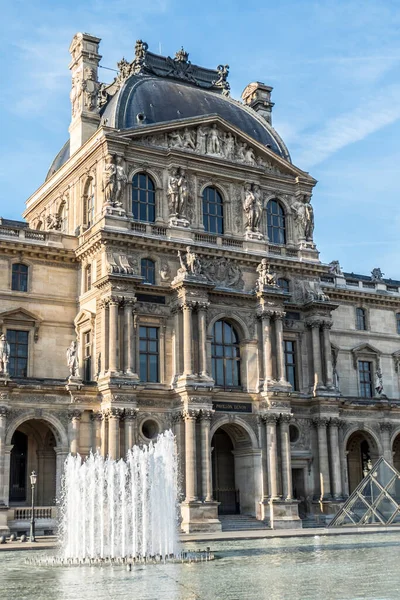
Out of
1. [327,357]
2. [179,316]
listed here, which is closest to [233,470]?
[327,357]

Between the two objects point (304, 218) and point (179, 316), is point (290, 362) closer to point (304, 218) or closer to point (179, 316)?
point (179, 316)

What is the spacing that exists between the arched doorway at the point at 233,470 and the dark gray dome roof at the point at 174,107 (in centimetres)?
1945

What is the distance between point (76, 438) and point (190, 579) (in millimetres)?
23139

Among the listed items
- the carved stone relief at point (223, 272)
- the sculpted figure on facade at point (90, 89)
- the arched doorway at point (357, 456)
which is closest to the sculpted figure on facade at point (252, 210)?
the carved stone relief at point (223, 272)

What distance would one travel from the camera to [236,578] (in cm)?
2250

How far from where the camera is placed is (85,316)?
48281 millimetres

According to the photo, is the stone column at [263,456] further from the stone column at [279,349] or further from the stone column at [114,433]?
the stone column at [114,433]

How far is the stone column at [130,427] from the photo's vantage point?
146 ft

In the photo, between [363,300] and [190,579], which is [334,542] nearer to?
[190,579]

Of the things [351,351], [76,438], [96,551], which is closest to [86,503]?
[96,551]

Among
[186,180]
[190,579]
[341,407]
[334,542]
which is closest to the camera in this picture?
[190,579]

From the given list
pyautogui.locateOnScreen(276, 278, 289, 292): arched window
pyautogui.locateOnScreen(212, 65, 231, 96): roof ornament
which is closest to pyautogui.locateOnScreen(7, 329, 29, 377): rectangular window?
pyautogui.locateOnScreen(276, 278, 289, 292): arched window

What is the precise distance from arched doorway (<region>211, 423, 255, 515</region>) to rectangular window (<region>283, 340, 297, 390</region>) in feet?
17.1

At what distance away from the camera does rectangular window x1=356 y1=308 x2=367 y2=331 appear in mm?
61406
